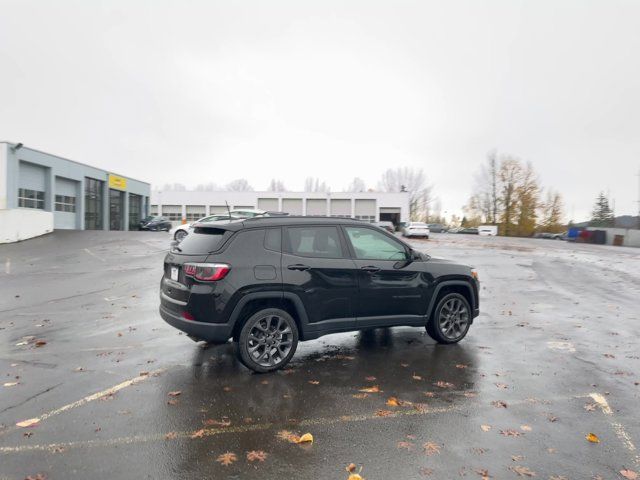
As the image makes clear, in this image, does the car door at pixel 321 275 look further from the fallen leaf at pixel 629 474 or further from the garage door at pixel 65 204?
the garage door at pixel 65 204

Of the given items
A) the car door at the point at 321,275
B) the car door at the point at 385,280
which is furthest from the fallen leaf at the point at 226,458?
the car door at the point at 385,280

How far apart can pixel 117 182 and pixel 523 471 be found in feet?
142

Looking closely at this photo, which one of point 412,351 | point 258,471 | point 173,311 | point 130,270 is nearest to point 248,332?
point 173,311

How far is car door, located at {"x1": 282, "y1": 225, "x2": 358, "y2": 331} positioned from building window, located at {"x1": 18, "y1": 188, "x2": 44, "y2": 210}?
29.3 m

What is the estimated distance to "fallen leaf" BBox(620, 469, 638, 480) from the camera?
3133 millimetres

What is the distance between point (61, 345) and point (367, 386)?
439cm

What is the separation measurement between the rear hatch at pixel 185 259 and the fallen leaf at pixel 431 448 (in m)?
2.91

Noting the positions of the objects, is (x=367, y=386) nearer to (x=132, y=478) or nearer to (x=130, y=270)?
(x=132, y=478)

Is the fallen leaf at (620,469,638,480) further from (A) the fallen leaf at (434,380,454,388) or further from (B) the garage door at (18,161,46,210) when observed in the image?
(B) the garage door at (18,161,46,210)

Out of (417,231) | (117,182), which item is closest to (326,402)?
(417,231)

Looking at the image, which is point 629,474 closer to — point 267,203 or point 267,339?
point 267,339

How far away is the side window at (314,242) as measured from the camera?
215 inches

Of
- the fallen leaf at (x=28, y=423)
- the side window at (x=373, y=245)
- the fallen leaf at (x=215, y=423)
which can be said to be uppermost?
the side window at (x=373, y=245)

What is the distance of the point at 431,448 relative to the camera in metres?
3.51
